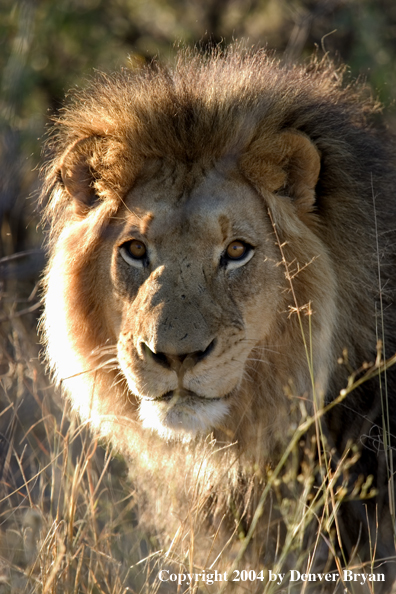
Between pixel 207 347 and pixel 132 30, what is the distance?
266 inches

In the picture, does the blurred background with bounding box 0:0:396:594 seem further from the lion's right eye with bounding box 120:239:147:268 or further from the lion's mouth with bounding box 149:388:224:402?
the lion's right eye with bounding box 120:239:147:268

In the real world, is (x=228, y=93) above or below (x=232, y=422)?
above

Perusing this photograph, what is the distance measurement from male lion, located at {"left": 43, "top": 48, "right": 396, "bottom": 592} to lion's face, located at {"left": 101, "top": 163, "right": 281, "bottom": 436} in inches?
0.4

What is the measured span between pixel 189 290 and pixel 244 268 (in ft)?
1.09

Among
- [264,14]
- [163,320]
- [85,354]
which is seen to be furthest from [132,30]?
[163,320]

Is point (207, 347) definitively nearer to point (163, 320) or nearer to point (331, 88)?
point (163, 320)

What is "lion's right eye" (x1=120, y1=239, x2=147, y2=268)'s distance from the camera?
387cm

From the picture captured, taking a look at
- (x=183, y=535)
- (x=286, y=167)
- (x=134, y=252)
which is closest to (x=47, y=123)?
(x=134, y=252)

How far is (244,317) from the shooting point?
12.1ft

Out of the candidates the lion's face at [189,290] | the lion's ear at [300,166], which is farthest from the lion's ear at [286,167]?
the lion's face at [189,290]

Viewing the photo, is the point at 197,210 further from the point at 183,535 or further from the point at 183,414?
the point at 183,535

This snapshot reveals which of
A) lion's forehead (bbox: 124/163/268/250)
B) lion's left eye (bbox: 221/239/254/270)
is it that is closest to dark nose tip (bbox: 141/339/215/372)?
lion's left eye (bbox: 221/239/254/270)

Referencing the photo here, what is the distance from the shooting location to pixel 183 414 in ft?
11.4

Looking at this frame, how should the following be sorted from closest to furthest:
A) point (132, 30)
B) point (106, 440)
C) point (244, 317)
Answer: point (244, 317) < point (106, 440) < point (132, 30)
